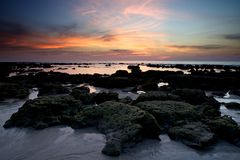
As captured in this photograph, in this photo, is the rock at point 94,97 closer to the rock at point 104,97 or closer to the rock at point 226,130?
the rock at point 104,97

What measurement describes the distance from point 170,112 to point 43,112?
5450 millimetres

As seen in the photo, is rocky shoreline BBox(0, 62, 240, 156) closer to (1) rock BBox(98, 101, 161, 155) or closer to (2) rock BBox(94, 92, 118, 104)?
(1) rock BBox(98, 101, 161, 155)

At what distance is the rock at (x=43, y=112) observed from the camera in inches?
373

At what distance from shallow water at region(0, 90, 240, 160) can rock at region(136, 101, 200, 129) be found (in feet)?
3.46

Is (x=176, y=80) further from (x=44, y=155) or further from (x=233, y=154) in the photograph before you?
(x=44, y=155)

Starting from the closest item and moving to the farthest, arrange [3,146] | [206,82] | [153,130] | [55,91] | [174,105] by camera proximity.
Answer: [3,146]
[153,130]
[174,105]
[55,91]
[206,82]

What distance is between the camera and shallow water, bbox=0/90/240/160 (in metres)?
6.73

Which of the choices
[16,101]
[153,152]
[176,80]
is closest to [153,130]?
[153,152]

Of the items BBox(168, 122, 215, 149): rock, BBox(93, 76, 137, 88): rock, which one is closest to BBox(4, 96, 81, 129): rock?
BBox(168, 122, 215, 149): rock

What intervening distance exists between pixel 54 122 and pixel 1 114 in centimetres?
368

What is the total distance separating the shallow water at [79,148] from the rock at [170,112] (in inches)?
41.5

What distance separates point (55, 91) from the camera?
17.2 m

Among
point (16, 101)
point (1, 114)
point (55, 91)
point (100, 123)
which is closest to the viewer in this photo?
point (100, 123)

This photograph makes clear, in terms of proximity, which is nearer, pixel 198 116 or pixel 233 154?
pixel 233 154
